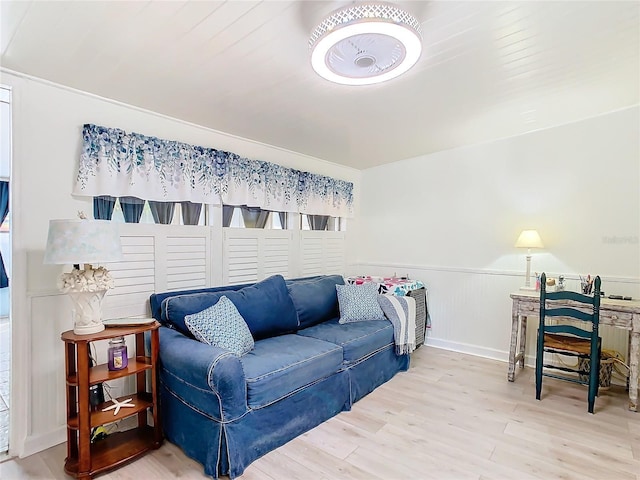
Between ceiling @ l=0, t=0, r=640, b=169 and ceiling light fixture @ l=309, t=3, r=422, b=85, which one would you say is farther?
ceiling @ l=0, t=0, r=640, b=169

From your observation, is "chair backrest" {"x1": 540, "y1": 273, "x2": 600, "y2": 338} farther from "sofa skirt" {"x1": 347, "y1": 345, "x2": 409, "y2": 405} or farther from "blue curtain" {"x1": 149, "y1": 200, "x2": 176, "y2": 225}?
"blue curtain" {"x1": 149, "y1": 200, "x2": 176, "y2": 225}

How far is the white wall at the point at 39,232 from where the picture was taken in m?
2.01

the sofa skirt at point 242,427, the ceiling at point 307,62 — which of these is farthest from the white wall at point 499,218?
the sofa skirt at point 242,427

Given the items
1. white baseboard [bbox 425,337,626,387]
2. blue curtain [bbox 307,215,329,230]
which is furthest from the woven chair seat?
blue curtain [bbox 307,215,329,230]

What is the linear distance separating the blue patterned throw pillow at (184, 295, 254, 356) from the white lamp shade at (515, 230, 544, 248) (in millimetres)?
2570

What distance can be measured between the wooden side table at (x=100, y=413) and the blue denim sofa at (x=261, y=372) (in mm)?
108

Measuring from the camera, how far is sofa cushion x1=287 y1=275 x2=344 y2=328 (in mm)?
3115

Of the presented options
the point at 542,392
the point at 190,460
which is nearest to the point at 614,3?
the point at 542,392

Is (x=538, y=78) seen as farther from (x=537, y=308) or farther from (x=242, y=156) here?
(x=242, y=156)

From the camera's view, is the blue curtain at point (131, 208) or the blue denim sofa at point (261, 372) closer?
the blue denim sofa at point (261, 372)

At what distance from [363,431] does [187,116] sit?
8.78 ft

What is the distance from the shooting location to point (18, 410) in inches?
78.9

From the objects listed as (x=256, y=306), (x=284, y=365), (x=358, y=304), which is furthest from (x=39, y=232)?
(x=358, y=304)

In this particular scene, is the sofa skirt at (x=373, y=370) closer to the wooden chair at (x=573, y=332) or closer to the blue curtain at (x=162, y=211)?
the wooden chair at (x=573, y=332)
